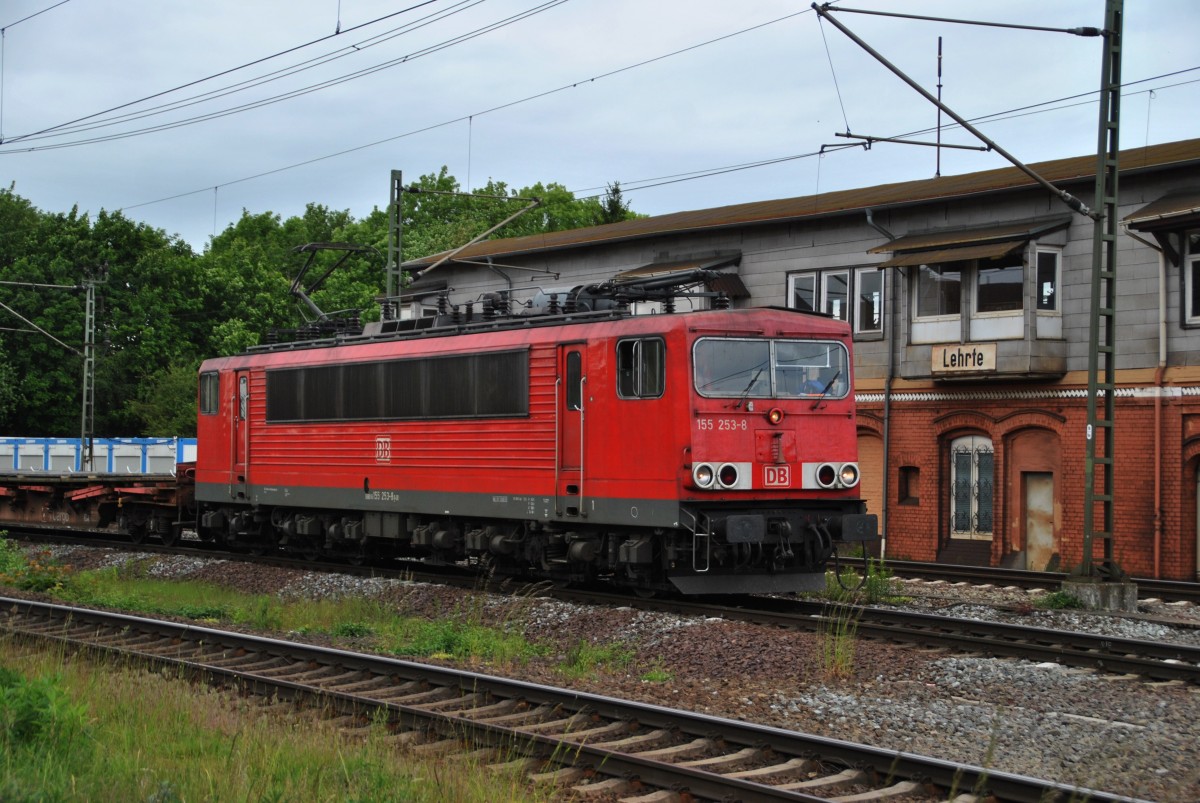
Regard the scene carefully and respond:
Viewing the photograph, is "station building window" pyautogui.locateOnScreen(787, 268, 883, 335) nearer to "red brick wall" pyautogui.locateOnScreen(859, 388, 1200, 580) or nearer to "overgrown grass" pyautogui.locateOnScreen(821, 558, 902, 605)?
"red brick wall" pyautogui.locateOnScreen(859, 388, 1200, 580)

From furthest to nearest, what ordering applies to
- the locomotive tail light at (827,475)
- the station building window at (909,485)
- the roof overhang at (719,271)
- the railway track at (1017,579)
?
1. the roof overhang at (719,271)
2. the station building window at (909,485)
3. the railway track at (1017,579)
4. the locomotive tail light at (827,475)

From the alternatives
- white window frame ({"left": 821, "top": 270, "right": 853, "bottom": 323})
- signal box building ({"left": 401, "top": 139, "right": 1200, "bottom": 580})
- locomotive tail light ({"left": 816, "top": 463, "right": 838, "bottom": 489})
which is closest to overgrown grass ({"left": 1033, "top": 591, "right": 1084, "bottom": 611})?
locomotive tail light ({"left": 816, "top": 463, "right": 838, "bottom": 489})

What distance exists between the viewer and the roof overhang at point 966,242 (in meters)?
23.2

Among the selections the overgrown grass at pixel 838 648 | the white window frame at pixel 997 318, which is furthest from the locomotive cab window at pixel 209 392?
the white window frame at pixel 997 318

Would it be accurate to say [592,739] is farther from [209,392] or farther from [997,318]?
[997,318]

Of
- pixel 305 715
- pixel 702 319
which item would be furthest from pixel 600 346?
pixel 305 715

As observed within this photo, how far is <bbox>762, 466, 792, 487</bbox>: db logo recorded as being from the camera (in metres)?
15.0

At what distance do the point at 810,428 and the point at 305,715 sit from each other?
794cm

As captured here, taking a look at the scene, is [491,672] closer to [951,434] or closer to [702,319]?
[702,319]

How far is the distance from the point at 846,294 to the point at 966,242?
355cm

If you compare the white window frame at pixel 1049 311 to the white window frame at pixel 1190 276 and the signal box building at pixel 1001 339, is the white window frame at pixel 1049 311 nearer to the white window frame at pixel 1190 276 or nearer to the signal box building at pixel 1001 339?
the signal box building at pixel 1001 339

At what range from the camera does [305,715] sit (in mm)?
9297

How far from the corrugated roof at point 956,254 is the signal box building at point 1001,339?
46 millimetres

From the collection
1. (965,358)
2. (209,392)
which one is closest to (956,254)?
(965,358)
